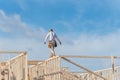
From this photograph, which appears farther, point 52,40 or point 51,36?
point 51,36

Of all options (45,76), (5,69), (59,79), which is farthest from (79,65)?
(5,69)

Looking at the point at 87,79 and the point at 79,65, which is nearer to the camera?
the point at 79,65

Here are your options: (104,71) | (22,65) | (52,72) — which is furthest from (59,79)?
(104,71)

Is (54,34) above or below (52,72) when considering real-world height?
above

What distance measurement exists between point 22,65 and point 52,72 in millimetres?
1625

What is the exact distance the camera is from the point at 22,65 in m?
20.1

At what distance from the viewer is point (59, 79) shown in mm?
18875

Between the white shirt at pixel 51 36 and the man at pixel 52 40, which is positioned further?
the white shirt at pixel 51 36

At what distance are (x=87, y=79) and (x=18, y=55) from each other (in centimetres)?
788

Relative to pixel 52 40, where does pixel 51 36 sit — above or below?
above

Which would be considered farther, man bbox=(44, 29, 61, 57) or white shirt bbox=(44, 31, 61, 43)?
white shirt bbox=(44, 31, 61, 43)

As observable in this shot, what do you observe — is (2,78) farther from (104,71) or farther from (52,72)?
(104,71)

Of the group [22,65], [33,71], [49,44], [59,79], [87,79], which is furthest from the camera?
[87,79]

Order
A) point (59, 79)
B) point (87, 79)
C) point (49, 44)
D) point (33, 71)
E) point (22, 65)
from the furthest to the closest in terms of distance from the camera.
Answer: point (87, 79), point (33, 71), point (49, 44), point (22, 65), point (59, 79)
